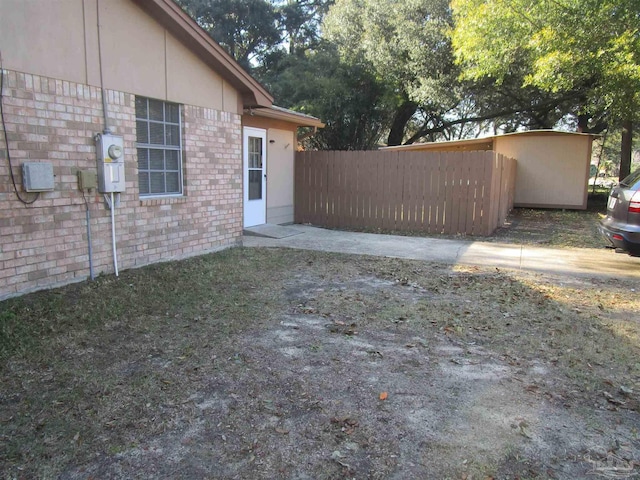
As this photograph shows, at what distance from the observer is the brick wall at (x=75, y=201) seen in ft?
16.6

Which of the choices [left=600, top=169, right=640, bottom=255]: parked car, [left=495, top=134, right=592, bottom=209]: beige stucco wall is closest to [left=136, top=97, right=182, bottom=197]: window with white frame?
[left=600, top=169, right=640, bottom=255]: parked car

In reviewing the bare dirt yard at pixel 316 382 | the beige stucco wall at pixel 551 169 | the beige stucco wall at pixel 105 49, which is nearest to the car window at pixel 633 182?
the bare dirt yard at pixel 316 382

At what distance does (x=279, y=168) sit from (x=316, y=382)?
8826 mm

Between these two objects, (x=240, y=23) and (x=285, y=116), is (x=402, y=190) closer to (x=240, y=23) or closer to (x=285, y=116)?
(x=285, y=116)

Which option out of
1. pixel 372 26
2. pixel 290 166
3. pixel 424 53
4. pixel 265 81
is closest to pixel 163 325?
pixel 290 166

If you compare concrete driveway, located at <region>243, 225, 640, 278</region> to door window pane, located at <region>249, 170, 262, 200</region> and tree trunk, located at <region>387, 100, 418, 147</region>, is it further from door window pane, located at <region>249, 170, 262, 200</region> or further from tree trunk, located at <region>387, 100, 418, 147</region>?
tree trunk, located at <region>387, 100, 418, 147</region>

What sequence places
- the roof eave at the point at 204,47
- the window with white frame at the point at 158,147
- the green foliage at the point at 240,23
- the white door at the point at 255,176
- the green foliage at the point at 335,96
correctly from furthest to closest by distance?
1. the green foliage at the point at 240,23
2. the green foliage at the point at 335,96
3. the white door at the point at 255,176
4. the window with white frame at the point at 158,147
5. the roof eave at the point at 204,47

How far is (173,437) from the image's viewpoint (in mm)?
2803

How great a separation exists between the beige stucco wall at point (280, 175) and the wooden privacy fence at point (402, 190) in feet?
1.08

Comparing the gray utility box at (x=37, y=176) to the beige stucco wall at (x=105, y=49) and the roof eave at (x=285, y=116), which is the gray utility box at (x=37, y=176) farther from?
the roof eave at (x=285, y=116)

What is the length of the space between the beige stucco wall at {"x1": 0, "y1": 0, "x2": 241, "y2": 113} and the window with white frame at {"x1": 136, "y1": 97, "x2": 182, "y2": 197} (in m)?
0.23

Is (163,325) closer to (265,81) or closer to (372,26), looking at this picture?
Result: (372,26)

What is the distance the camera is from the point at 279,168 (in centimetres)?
1180

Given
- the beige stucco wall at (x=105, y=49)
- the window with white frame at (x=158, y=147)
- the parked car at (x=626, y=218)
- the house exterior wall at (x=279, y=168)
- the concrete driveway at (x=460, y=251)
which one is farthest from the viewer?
the house exterior wall at (x=279, y=168)
